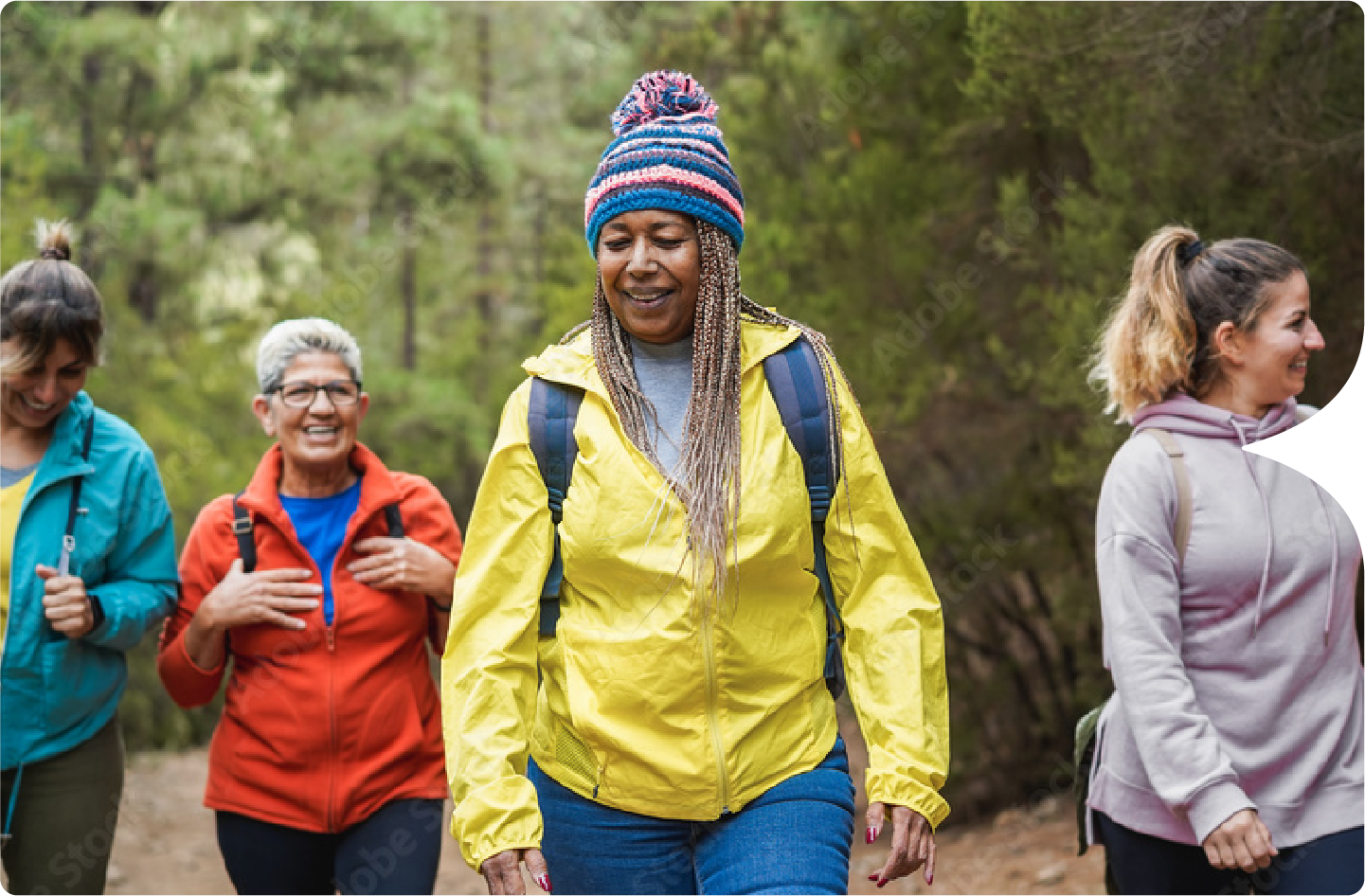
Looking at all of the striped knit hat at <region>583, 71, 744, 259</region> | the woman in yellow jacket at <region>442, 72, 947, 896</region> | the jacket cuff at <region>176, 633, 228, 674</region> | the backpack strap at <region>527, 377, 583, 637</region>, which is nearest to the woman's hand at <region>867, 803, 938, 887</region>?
the woman in yellow jacket at <region>442, 72, 947, 896</region>

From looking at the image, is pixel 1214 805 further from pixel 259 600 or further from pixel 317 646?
pixel 259 600

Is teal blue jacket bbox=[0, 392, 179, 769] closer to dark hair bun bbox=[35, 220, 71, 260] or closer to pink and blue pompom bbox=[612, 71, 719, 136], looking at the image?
dark hair bun bbox=[35, 220, 71, 260]

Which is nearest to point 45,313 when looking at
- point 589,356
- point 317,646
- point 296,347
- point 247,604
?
point 296,347

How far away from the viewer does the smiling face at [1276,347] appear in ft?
11.0

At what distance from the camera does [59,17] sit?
39.1 ft

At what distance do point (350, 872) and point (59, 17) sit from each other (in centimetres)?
1029

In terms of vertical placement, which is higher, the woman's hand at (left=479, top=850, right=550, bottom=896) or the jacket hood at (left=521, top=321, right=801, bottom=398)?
the jacket hood at (left=521, top=321, right=801, bottom=398)

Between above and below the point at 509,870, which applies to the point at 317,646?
above

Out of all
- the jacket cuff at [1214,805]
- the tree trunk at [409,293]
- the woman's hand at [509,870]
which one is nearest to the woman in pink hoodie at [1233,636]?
the jacket cuff at [1214,805]

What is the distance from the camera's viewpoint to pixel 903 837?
9.63ft

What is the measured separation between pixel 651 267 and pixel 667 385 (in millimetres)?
275

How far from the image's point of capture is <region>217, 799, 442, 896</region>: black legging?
393 centimetres

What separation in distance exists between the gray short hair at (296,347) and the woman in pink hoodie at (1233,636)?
91.1 inches

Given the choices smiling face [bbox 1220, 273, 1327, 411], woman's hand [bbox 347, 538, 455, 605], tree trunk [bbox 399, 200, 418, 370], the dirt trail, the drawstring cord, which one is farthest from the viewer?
tree trunk [bbox 399, 200, 418, 370]
